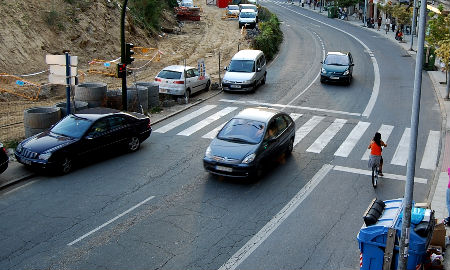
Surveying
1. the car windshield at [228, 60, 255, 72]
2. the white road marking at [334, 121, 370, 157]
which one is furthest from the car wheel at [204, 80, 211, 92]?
the white road marking at [334, 121, 370, 157]

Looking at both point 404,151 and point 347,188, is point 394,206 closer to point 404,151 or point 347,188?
point 347,188

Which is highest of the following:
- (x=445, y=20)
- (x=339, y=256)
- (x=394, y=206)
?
(x=445, y=20)

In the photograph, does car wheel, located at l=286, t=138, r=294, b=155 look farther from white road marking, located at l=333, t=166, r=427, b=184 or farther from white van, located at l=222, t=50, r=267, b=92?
white van, located at l=222, t=50, r=267, b=92

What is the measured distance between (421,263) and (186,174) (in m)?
7.70

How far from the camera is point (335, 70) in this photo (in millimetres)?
28984

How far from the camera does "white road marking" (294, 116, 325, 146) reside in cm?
1958

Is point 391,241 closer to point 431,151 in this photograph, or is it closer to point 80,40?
point 431,151

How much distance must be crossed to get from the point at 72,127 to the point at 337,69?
56.1ft

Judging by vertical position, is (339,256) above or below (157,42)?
below

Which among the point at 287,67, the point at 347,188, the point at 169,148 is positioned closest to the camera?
the point at 347,188

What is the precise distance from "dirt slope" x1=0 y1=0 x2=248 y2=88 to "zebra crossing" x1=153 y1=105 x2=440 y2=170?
737 cm

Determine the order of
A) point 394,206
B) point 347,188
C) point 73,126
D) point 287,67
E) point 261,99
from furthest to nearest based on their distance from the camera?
point 287,67
point 261,99
point 73,126
point 347,188
point 394,206

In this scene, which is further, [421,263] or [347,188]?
[347,188]

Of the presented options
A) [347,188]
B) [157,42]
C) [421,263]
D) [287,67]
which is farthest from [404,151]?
[157,42]
